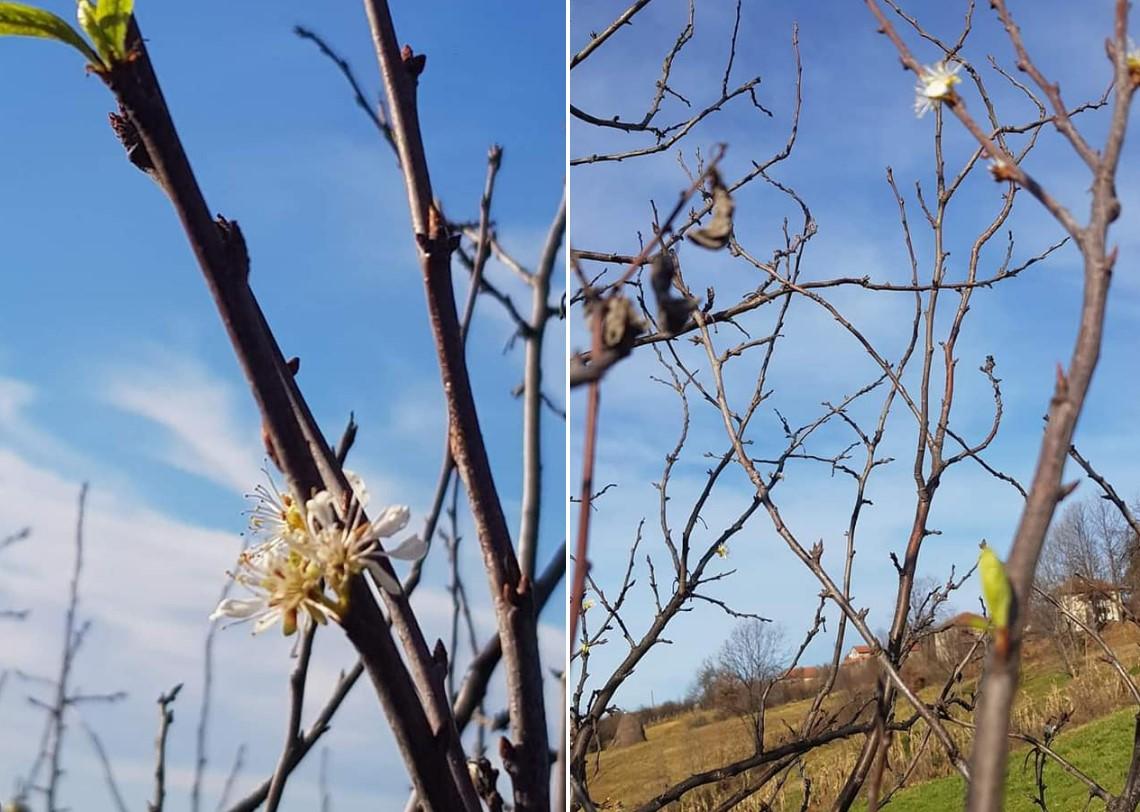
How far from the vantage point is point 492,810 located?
0.42 m

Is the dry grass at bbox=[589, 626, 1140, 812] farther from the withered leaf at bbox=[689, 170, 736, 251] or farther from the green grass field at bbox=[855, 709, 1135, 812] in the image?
the withered leaf at bbox=[689, 170, 736, 251]

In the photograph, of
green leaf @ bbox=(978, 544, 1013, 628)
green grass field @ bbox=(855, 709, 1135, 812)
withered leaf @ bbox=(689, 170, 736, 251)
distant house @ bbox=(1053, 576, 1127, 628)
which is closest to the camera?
green leaf @ bbox=(978, 544, 1013, 628)

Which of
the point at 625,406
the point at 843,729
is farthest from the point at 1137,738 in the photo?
the point at 625,406


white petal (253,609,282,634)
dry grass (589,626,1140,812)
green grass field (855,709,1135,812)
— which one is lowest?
green grass field (855,709,1135,812)

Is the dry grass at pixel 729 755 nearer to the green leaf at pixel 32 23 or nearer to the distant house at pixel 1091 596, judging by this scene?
the distant house at pixel 1091 596

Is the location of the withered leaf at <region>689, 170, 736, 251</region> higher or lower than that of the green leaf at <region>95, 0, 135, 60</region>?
lower

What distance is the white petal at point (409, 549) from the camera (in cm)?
37

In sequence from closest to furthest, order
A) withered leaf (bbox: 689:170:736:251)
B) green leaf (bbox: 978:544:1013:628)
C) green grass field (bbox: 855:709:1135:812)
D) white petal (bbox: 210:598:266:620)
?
green leaf (bbox: 978:544:1013:628)
withered leaf (bbox: 689:170:736:251)
white petal (bbox: 210:598:266:620)
green grass field (bbox: 855:709:1135:812)

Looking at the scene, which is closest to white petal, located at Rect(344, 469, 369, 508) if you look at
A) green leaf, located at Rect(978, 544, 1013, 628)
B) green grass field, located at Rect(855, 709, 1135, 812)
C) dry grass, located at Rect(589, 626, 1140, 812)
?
green leaf, located at Rect(978, 544, 1013, 628)

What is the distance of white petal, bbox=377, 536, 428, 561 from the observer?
1.23 ft

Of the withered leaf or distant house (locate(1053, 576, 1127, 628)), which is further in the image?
distant house (locate(1053, 576, 1127, 628))

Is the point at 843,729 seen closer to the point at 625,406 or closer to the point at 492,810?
the point at 492,810

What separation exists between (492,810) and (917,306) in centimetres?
72

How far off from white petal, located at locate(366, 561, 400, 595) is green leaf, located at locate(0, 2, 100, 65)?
18cm
